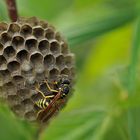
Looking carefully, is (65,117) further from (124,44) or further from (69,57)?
(124,44)

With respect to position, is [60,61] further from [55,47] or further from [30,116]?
[30,116]

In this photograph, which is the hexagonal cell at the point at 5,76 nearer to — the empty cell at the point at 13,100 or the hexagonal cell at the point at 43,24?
the empty cell at the point at 13,100

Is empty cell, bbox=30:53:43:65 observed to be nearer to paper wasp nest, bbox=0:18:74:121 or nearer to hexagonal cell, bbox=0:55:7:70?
paper wasp nest, bbox=0:18:74:121

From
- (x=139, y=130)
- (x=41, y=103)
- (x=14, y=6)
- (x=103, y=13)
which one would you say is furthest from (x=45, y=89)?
(x=103, y=13)

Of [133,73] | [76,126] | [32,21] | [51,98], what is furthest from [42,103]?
[76,126]

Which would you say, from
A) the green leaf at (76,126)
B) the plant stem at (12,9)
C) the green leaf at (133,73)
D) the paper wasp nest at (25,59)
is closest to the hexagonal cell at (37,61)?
the paper wasp nest at (25,59)

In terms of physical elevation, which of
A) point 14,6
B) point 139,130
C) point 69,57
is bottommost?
point 139,130

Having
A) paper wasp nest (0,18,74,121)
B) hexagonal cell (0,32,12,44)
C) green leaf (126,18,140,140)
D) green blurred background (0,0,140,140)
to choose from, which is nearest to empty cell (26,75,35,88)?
paper wasp nest (0,18,74,121)
